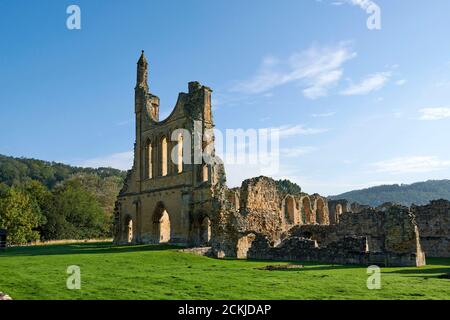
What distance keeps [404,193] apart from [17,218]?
12233 cm

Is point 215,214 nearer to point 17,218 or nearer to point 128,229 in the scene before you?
point 128,229

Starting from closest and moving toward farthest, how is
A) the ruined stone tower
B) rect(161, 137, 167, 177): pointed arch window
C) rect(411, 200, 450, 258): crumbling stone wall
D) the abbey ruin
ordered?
1. the abbey ruin
2. rect(411, 200, 450, 258): crumbling stone wall
3. the ruined stone tower
4. rect(161, 137, 167, 177): pointed arch window

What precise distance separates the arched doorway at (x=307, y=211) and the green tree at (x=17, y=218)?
28.6 metres

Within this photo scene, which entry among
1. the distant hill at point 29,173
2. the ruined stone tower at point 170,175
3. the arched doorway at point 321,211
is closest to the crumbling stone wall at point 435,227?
the ruined stone tower at point 170,175

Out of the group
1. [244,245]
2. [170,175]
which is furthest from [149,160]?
[244,245]

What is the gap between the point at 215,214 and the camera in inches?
982

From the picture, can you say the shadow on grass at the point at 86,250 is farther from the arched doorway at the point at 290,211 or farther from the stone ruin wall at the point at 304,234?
the arched doorway at the point at 290,211

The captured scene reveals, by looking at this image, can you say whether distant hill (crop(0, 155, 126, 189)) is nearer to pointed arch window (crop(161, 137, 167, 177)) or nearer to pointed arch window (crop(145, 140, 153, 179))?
pointed arch window (crop(145, 140, 153, 179))

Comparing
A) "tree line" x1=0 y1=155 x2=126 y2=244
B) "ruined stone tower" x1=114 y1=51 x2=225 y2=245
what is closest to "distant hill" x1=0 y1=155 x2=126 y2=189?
"tree line" x1=0 y1=155 x2=126 y2=244

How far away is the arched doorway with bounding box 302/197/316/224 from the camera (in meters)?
41.8

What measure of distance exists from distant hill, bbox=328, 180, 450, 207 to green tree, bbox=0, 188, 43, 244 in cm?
10743

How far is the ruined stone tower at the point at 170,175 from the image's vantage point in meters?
27.3

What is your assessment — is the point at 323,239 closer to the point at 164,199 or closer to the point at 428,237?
the point at 428,237
